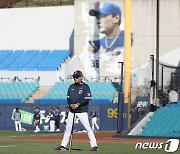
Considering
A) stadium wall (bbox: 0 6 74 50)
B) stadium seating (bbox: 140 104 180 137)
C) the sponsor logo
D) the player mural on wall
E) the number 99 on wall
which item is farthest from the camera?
stadium wall (bbox: 0 6 74 50)

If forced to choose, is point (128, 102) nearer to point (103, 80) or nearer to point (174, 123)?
point (174, 123)

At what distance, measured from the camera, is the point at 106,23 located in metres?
56.1

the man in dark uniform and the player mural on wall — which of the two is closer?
the man in dark uniform

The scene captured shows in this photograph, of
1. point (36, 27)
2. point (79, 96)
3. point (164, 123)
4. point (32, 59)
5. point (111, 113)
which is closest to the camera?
point (79, 96)

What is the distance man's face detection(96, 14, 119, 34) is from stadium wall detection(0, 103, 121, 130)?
10233 millimetres

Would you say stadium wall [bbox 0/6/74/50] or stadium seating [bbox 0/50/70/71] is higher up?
stadium wall [bbox 0/6/74/50]

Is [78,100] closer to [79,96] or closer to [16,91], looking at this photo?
[79,96]

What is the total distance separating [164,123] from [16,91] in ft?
71.3

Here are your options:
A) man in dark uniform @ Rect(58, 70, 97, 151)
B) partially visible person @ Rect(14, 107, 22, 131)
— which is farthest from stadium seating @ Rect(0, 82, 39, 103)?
man in dark uniform @ Rect(58, 70, 97, 151)

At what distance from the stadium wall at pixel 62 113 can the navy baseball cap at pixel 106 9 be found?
36.3 feet

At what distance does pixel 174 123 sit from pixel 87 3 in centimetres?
2544

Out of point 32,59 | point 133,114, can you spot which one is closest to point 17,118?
point 133,114

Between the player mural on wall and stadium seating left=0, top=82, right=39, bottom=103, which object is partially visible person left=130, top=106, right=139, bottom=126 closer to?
stadium seating left=0, top=82, right=39, bottom=103

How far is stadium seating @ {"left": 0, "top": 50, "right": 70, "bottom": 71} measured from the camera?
55.9 meters
